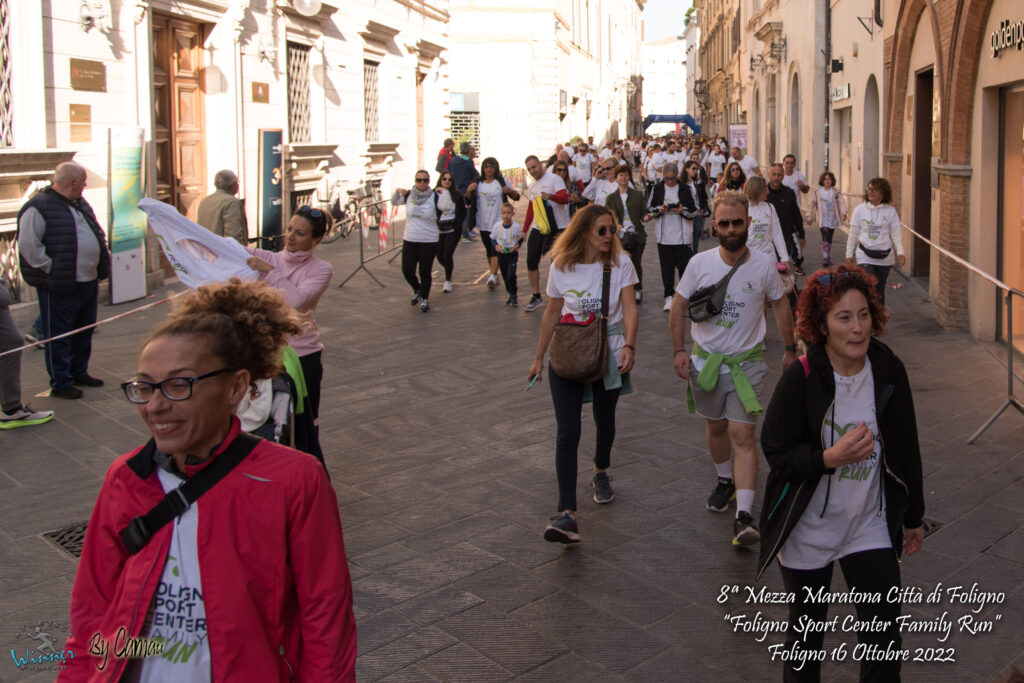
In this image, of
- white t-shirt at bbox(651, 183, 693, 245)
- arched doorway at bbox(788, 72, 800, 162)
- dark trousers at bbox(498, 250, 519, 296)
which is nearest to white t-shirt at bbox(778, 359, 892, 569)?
white t-shirt at bbox(651, 183, 693, 245)

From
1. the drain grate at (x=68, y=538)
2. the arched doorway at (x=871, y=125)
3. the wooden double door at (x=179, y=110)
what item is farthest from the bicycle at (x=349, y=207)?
the drain grate at (x=68, y=538)

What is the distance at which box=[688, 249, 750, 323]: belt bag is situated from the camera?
5.35 meters

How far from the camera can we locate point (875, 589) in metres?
3.33

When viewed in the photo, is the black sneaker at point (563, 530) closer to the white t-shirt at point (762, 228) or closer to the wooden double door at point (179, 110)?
the white t-shirt at point (762, 228)

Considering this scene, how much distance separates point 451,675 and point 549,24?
35658 mm

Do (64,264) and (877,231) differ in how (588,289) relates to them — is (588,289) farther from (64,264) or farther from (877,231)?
(877,231)

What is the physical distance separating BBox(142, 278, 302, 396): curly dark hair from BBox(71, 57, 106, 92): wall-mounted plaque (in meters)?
10.0

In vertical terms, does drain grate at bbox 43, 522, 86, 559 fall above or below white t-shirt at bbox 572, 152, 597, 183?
below

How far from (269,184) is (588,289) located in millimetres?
11351

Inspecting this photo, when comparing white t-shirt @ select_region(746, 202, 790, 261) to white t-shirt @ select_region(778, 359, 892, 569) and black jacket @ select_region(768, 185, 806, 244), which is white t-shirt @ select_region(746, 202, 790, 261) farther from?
white t-shirt @ select_region(778, 359, 892, 569)

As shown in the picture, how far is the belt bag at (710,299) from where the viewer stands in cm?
535

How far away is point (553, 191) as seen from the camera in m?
13.4

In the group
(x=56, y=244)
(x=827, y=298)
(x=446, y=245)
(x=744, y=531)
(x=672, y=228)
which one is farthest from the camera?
(x=446, y=245)

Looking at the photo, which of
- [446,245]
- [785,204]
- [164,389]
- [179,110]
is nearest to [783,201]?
[785,204]
